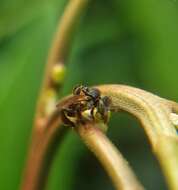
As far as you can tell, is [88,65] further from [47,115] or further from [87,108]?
[87,108]

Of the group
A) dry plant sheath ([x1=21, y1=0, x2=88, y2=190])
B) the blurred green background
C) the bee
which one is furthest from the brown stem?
the blurred green background

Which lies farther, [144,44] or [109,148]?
[144,44]

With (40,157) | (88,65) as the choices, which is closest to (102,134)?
(40,157)

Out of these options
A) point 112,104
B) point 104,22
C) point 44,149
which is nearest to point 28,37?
point 104,22

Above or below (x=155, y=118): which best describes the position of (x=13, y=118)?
below

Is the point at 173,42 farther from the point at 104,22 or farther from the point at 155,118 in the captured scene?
the point at 155,118

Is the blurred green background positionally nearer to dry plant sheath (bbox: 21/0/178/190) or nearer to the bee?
dry plant sheath (bbox: 21/0/178/190)

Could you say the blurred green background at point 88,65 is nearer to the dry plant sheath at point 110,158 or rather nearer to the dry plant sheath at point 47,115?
the dry plant sheath at point 47,115
